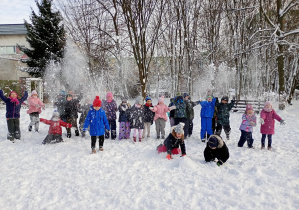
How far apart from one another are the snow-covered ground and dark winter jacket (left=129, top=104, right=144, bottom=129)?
98cm

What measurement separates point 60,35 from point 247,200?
2219 centimetres

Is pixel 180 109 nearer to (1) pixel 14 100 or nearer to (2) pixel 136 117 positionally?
(2) pixel 136 117

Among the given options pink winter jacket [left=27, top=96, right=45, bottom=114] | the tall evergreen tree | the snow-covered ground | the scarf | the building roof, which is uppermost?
the building roof

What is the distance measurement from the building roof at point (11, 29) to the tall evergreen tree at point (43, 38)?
21.3ft

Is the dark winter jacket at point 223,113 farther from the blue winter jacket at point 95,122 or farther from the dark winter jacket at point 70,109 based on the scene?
the dark winter jacket at point 70,109

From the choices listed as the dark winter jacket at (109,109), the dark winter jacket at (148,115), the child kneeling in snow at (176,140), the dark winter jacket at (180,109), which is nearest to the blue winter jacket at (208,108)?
the dark winter jacket at (180,109)

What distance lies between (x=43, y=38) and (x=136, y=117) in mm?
17882

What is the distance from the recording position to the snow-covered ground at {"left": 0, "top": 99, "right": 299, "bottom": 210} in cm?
331

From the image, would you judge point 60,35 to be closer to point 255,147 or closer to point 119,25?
point 119,25

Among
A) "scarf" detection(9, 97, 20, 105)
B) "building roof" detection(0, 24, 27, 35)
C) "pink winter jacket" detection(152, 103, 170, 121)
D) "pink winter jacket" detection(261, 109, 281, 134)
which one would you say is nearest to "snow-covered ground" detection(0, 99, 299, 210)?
"pink winter jacket" detection(261, 109, 281, 134)

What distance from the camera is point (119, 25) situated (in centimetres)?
1454

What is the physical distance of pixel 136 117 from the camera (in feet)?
23.6

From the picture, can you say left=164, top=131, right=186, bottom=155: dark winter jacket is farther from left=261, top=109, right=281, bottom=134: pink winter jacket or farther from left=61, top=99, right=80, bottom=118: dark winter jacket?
left=61, top=99, right=80, bottom=118: dark winter jacket

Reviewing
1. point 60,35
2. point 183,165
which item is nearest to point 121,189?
point 183,165
